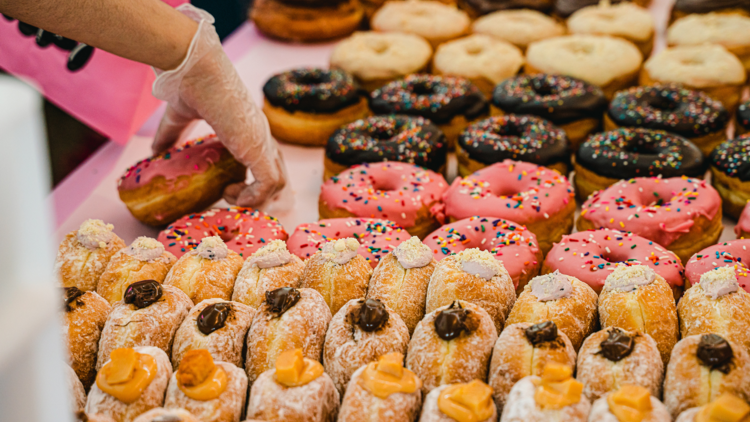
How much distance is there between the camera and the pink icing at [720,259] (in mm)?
1845

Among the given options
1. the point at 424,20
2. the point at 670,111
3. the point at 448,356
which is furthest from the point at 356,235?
the point at 424,20

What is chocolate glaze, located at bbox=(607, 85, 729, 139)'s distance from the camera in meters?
2.84

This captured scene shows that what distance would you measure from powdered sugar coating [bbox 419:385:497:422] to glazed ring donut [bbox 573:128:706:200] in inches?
66.5

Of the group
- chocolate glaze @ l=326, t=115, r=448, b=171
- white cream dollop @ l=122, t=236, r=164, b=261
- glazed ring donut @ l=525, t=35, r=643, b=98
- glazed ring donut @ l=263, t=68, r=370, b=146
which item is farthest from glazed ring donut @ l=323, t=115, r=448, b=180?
white cream dollop @ l=122, t=236, r=164, b=261

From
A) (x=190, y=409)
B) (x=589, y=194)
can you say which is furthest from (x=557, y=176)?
(x=190, y=409)

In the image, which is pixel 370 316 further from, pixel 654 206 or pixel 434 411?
pixel 654 206

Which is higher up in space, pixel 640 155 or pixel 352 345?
pixel 352 345

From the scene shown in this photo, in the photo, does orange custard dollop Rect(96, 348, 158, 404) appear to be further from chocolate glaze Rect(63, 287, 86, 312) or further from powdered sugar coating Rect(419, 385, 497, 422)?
powdered sugar coating Rect(419, 385, 497, 422)

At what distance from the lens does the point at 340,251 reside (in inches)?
61.6

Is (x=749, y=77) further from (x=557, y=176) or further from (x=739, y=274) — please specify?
(x=739, y=274)

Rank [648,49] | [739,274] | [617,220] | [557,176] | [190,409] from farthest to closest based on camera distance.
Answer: [648,49] < [557,176] < [617,220] < [739,274] < [190,409]

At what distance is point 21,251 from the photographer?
51cm

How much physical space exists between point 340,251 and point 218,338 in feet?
1.26

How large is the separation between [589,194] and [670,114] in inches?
25.5
